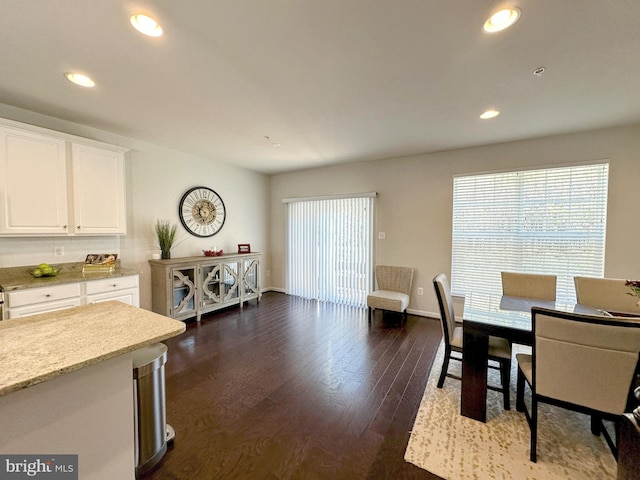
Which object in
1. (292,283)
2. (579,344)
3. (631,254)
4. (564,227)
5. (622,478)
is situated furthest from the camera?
(292,283)

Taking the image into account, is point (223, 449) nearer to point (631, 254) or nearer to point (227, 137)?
point (227, 137)

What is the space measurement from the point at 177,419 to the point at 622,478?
242 centimetres

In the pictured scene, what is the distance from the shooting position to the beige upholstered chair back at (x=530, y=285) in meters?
2.64

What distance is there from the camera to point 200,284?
3930 millimetres

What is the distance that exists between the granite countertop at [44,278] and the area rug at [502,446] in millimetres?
3304

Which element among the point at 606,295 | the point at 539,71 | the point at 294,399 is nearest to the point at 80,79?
the point at 294,399

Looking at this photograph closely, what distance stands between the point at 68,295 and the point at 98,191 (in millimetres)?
1199

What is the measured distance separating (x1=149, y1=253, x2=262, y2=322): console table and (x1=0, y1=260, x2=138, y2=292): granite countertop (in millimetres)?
566

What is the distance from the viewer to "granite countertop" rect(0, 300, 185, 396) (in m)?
0.81

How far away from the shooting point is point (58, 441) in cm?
94

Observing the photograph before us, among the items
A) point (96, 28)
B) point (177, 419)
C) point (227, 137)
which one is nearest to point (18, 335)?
point (177, 419)

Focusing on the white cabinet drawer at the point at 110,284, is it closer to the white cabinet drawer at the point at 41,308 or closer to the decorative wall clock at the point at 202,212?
the white cabinet drawer at the point at 41,308

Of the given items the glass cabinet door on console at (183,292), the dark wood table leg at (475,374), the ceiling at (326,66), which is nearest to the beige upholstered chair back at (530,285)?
the dark wood table leg at (475,374)

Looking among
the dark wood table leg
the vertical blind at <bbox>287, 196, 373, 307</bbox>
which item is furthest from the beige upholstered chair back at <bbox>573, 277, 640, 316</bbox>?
the vertical blind at <bbox>287, 196, 373, 307</bbox>
